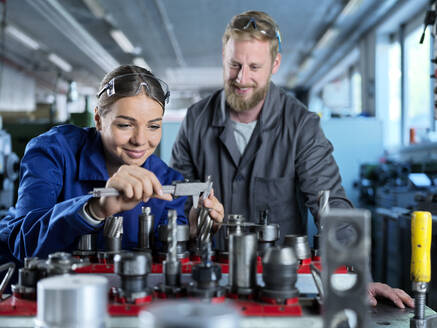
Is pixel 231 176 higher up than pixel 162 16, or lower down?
lower down

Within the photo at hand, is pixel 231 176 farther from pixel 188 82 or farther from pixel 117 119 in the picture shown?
pixel 188 82

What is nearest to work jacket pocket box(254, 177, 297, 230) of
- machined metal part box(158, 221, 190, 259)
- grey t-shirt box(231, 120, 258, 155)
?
grey t-shirt box(231, 120, 258, 155)

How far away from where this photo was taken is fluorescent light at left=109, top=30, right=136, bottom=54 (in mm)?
6829

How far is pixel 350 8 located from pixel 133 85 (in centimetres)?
482

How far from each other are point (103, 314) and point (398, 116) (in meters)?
5.68

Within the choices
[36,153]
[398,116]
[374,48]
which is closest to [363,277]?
[36,153]

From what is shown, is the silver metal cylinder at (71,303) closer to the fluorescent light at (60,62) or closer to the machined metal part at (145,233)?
the machined metal part at (145,233)

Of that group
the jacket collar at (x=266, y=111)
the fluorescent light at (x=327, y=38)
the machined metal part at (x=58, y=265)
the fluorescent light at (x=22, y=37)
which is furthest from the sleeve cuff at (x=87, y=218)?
the fluorescent light at (x=22, y=37)

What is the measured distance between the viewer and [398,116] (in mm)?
5629

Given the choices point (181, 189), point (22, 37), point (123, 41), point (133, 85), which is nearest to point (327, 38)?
point (123, 41)

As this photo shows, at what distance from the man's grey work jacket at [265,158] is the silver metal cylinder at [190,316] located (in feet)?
4.58

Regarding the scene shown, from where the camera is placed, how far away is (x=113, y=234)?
865 mm

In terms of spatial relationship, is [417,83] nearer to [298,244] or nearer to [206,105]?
[206,105]

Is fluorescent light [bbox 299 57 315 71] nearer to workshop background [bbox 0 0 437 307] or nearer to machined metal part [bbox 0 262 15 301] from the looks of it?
workshop background [bbox 0 0 437 307]
